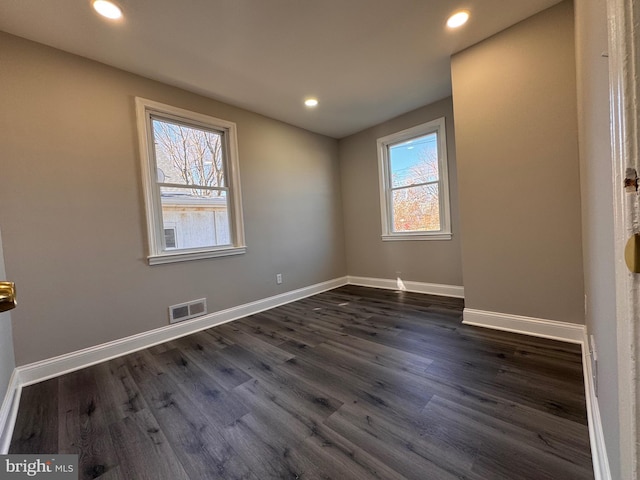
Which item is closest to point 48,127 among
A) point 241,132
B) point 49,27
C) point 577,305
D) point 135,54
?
point 49,27

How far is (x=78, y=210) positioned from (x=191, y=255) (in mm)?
966

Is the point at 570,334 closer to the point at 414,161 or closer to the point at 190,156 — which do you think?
the point at 414,161

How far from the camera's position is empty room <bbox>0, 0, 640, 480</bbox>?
3.91 feet

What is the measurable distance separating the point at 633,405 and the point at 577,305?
2147 millimetres

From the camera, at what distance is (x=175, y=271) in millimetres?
2656

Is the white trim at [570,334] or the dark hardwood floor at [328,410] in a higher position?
the white trim at [570,334]

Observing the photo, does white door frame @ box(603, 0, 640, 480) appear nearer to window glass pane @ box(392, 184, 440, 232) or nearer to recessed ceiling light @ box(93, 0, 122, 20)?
recessed ceiling light @ box(93, 0, 122, 20)

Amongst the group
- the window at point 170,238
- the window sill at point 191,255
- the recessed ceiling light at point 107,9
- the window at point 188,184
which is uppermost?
the recessed ceiling light at point 107,9

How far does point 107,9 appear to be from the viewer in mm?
1721

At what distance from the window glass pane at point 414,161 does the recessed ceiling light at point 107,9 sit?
10.9 ft

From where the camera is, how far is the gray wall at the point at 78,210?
190 centimetres

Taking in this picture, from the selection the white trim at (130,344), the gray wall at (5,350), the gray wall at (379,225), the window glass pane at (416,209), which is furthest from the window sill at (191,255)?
the window glass pane at (416,209)

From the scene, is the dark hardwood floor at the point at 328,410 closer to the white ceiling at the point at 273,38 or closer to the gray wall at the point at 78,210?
the gray wall at the point at 78,210

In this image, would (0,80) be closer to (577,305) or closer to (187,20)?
(187,20)
